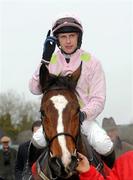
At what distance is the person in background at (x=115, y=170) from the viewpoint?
16.7 ft

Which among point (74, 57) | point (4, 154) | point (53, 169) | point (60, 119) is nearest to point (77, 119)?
point (60, 119)

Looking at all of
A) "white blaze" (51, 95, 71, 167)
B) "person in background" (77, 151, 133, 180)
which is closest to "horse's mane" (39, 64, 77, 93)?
"white blaze" (51, 95, 71, 167)

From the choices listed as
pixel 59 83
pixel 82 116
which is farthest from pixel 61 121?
pixel 59 83

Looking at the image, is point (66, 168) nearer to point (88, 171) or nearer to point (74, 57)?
point (88, 171)

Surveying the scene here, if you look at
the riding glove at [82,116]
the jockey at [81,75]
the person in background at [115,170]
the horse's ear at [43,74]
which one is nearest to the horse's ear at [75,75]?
the jockey at [81,75]

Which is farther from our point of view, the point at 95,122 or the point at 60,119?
the point at 95,122

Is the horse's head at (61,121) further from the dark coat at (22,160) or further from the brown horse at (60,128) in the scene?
the dark coat at (22,160)

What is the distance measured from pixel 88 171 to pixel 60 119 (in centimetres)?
62

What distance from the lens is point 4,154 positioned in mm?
10883

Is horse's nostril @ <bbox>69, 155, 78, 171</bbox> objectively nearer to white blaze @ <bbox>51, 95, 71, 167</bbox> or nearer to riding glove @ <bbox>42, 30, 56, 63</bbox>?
white blaze @ <bbox>51, 95, 71, 167</bbox>

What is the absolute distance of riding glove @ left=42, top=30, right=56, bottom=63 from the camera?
5.91m

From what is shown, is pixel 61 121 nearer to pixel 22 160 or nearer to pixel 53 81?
pixel 53 81

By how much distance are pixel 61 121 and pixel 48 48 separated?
1030mm

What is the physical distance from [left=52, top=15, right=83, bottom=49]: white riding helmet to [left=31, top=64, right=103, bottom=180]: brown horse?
0.58 metres
